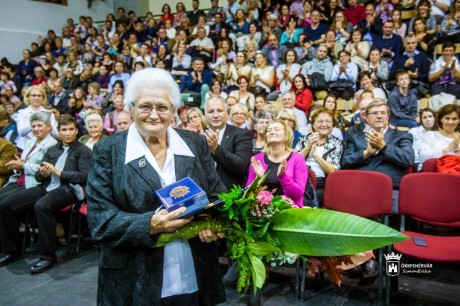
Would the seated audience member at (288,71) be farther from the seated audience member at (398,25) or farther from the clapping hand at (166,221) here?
the clapping hand at (166,221)

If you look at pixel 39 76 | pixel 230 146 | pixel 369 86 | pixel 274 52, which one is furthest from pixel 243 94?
pixel 39 76

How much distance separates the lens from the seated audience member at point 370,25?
6548mm

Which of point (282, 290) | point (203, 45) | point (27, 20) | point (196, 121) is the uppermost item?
point (27, 20)

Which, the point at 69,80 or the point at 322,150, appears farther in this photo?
the point at 69,80

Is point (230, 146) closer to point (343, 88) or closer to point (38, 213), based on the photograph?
point (38, 213)

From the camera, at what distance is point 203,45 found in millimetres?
8344

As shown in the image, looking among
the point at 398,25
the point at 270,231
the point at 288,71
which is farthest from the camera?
the point at 398,25

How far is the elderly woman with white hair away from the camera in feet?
4.15

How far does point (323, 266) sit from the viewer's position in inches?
52.2

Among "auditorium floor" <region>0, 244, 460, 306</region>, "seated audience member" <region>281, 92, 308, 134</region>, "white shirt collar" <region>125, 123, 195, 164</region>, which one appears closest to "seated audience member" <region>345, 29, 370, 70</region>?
"seated audience member" <region>281, 92, 308, 134</region>

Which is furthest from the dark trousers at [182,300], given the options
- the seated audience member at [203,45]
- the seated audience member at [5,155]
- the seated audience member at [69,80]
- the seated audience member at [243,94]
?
the seated audience member at [69,80]

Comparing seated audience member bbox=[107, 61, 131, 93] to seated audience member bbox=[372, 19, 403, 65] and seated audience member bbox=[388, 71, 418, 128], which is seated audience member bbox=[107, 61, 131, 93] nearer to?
seated audience member bbox=[372, 19, 403, 65]

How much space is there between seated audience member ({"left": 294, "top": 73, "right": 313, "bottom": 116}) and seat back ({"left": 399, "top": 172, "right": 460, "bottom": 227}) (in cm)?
306

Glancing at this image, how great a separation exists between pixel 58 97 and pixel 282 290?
22.1 feet
